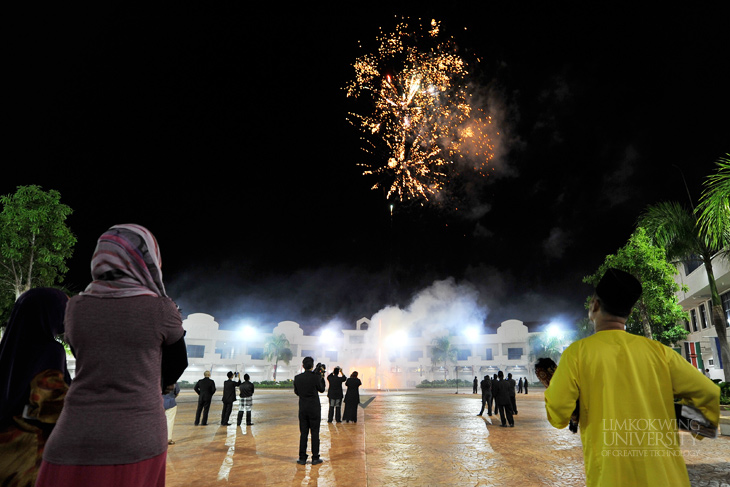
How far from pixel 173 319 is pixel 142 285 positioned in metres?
0.21

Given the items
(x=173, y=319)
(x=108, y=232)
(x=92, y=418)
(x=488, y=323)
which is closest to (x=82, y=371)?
(x=92, y=418)

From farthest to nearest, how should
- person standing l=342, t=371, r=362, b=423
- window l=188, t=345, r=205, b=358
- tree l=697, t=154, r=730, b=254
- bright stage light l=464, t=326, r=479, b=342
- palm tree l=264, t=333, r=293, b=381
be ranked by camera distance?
bright stage light l=464, t=326, r=479, b=342 < palm tree l=264, t=333, r=293, b=381 < window l=188, t=345, r=205, b=358 < person standing l=342, t=371, r=362, b=423 < tree l=697, t=154, r=730, b=254

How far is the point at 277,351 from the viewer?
62.6 m

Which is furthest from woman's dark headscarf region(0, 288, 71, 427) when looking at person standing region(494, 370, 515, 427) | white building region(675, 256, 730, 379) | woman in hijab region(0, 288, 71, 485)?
white building region(675, 256, 730, 379)

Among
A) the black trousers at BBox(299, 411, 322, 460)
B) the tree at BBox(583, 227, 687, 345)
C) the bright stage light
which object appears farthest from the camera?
the bright stage light

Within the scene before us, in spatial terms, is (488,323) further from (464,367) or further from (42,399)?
(42,399)

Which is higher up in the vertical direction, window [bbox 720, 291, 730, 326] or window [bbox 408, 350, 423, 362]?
window [bbox 720, 291, 730, 326]

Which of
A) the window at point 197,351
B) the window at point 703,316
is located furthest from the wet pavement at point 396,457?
the window at point 197,351

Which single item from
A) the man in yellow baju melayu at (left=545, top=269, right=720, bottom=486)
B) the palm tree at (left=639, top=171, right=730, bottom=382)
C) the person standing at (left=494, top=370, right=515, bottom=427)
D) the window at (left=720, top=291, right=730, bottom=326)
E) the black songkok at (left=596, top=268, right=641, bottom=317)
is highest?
the palm tree at (left=639, top=171, right=730, bottom=382)

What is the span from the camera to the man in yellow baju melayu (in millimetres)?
2049

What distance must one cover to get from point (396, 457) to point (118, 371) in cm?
706

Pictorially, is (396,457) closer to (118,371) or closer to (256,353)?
(118,371)

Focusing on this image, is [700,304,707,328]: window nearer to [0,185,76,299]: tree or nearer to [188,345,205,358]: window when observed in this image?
[0,185,76,299]: tree

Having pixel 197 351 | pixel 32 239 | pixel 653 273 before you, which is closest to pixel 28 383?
pixel 653 273
